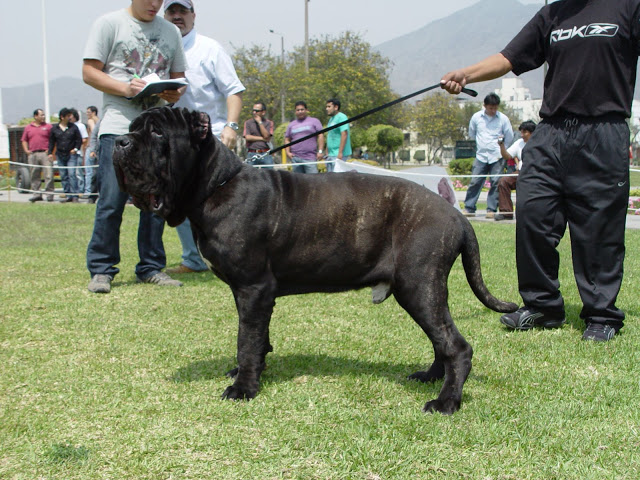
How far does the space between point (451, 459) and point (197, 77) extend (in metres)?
4.76

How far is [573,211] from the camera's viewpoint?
4625mm

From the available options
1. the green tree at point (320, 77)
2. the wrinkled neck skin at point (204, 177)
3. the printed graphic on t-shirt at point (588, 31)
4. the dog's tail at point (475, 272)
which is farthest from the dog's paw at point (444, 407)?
the green tree at point (320, 77)

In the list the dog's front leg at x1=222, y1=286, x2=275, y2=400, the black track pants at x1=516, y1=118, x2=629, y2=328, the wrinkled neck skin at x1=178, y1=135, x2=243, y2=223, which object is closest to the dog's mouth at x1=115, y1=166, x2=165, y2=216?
the wrinkled neck skin at x1=178, y1=135, x2=243, y2=223

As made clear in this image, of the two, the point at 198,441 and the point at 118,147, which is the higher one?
the point at 118,147

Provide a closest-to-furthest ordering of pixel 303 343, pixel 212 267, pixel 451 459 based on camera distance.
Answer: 1. pixel 451 459
2. pixel 212 267
3. pixel 303 343

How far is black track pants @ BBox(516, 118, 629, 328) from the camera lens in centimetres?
448

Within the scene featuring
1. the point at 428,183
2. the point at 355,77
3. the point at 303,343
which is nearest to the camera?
the point at 303,343

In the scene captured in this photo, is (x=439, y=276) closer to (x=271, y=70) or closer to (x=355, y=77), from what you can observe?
(x=271, y=70)

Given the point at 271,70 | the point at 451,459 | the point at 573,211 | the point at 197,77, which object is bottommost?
the point at 451,459

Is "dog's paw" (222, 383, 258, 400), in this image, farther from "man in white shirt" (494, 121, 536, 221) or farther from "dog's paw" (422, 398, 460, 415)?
"man in white shirt" (494, 121, 536, 221)

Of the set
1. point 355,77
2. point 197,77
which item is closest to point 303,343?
point 197,77

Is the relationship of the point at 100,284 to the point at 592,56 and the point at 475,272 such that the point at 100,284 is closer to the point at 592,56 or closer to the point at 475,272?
the point at 475,272

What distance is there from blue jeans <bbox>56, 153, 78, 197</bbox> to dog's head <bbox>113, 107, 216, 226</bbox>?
1405cm

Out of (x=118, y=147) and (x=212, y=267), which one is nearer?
(x=118, y=147)
